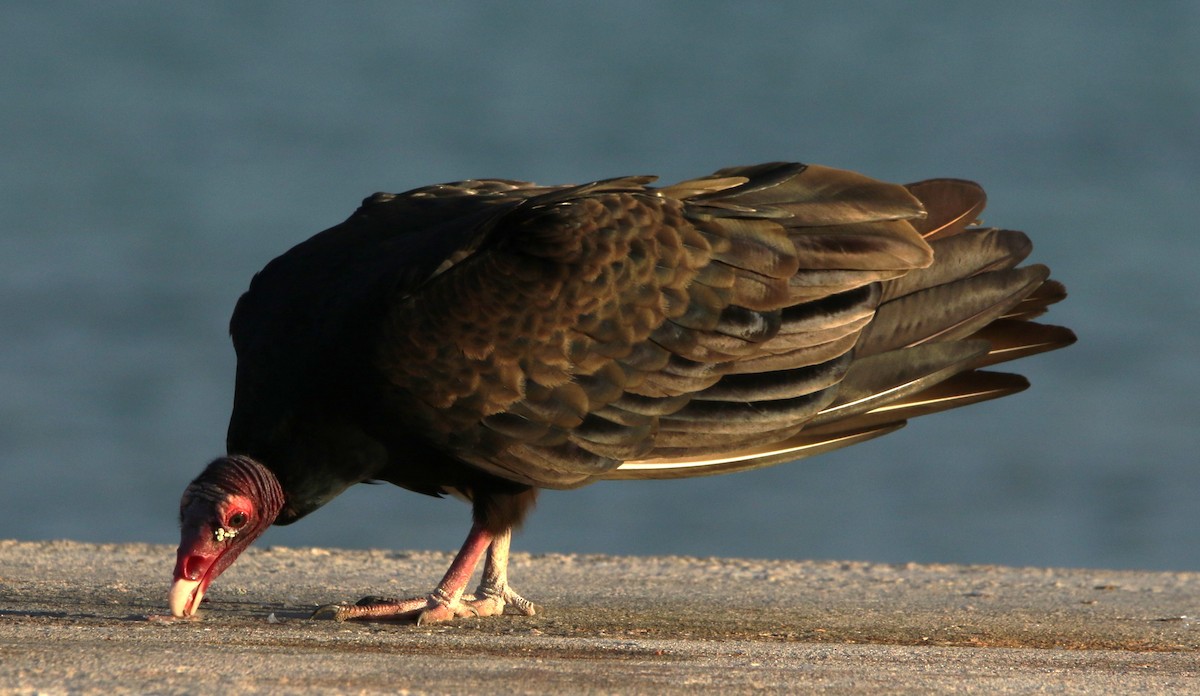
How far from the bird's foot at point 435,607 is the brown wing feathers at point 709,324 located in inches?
15.0

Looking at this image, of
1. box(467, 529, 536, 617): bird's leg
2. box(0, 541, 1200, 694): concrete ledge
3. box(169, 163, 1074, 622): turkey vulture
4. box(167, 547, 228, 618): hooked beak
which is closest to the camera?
box(0, 541, 1200, 694): concrete ledge

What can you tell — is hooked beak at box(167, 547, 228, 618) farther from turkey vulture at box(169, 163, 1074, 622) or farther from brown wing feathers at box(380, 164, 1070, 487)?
brown wing feathers at box(380, 164, 1070, 487)

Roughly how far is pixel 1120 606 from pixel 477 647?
6.82ft

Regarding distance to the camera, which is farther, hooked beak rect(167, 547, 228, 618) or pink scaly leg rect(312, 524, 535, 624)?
pink scaly leg rect(312, 524, 535, 624)

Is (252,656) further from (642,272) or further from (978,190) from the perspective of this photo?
(978,190)

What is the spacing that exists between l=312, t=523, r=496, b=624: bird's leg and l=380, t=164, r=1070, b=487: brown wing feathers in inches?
10.2

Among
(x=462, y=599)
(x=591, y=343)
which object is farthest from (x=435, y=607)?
(x=591, y=343)

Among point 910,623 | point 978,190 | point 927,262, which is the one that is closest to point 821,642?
point 910,623

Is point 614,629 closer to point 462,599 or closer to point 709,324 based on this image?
point 462,599

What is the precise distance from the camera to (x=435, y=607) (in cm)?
420

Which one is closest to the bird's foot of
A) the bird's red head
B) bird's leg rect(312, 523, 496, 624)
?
bird's leg rect(312, 523, 496, 624)

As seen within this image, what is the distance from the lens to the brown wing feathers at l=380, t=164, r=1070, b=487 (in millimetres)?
4105

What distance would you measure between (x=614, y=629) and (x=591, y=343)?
71cm

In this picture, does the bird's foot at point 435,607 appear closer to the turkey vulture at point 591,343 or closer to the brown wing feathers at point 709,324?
the turkey vulture at point 591,343
